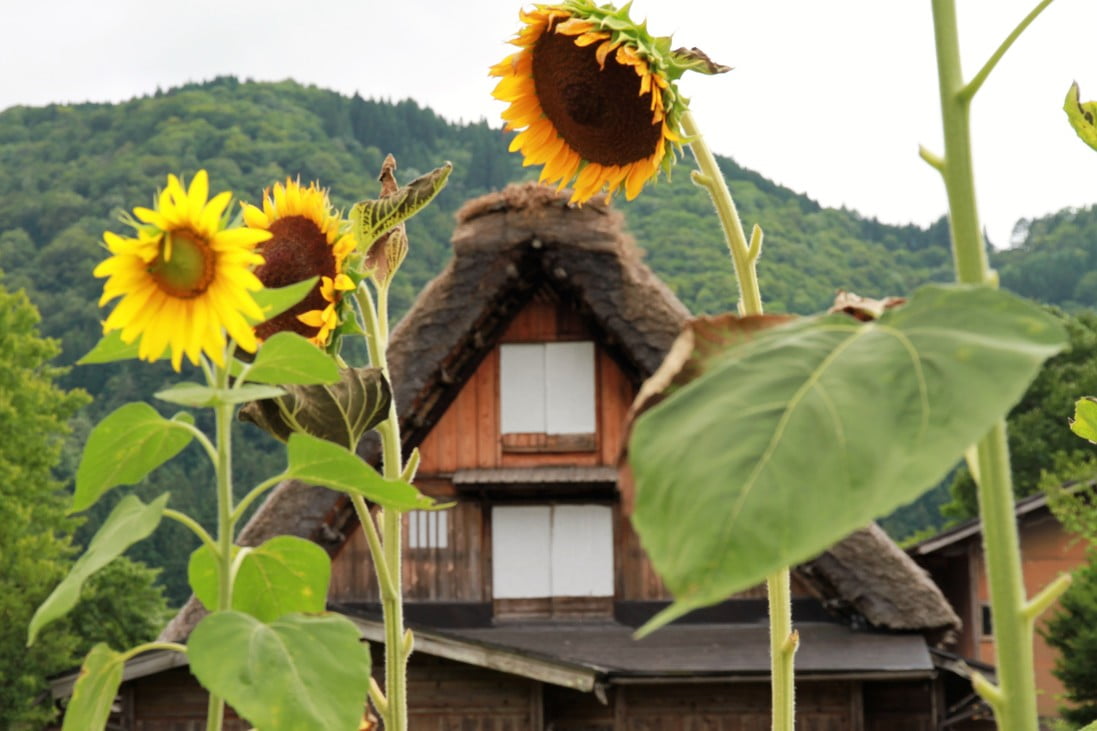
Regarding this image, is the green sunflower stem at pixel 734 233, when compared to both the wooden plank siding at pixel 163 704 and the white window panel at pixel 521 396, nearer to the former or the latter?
the white window panel at pixel 521 396

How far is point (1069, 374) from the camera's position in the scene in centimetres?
2077

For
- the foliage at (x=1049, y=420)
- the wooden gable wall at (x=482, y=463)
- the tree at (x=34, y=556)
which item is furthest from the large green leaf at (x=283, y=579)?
the foliage at (x=1049, y=420)

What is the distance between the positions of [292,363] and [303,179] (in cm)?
2617

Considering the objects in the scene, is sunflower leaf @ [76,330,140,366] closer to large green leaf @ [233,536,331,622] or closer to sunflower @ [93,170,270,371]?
sunflower @ [93,170,270,371]

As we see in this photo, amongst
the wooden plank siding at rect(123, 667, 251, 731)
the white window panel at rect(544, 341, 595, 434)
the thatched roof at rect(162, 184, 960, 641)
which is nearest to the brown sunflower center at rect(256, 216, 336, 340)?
the thatched roof at rect(162, 184, 960, 641)

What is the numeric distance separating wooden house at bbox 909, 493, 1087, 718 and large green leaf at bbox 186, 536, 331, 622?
13.3 m

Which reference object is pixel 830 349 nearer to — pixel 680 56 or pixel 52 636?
pixel 680 56

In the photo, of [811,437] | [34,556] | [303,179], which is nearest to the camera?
[811,437]

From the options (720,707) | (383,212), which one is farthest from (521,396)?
(383,212)

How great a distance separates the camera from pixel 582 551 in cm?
916

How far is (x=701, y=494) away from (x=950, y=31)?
7.8 inches

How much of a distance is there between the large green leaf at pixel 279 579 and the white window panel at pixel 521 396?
8.53 metres

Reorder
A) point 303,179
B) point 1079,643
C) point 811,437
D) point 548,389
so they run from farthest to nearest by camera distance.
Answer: point 303,179 < point 1079,643 < point 548,389 < point 811,437

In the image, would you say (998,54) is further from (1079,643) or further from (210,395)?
(1079,643)
